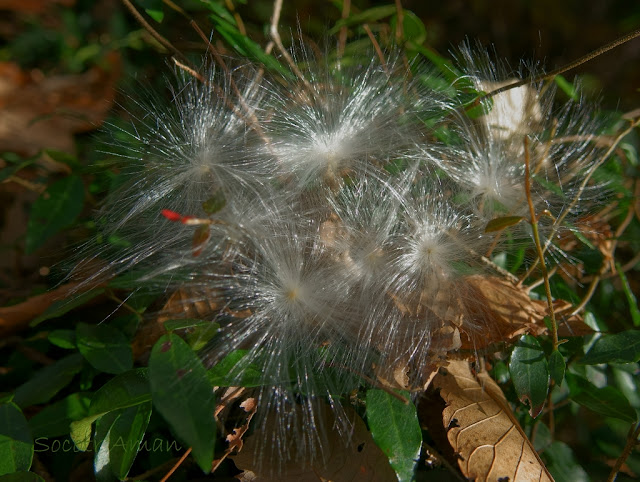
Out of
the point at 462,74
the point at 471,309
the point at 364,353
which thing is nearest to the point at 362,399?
the point at 364,353

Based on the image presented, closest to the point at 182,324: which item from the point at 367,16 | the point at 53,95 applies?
the point at 367,16

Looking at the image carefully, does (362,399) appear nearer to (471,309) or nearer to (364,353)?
(364,353)

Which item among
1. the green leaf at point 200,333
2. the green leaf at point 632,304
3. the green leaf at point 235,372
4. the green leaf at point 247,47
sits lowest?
the green leaf at point 235,372

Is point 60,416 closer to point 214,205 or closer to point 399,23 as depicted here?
point 214,205

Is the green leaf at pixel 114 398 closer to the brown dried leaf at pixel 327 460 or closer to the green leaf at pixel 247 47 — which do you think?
the brown dried leaf at pixel 327 460

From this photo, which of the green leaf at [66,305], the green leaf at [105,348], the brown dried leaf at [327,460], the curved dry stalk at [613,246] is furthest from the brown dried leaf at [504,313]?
the green leaf at [66,305]

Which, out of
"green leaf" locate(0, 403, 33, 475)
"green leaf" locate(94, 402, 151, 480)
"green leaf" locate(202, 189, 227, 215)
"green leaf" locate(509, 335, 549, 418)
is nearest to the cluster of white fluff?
"green leaf" locate(202, 189, 227, 215)
